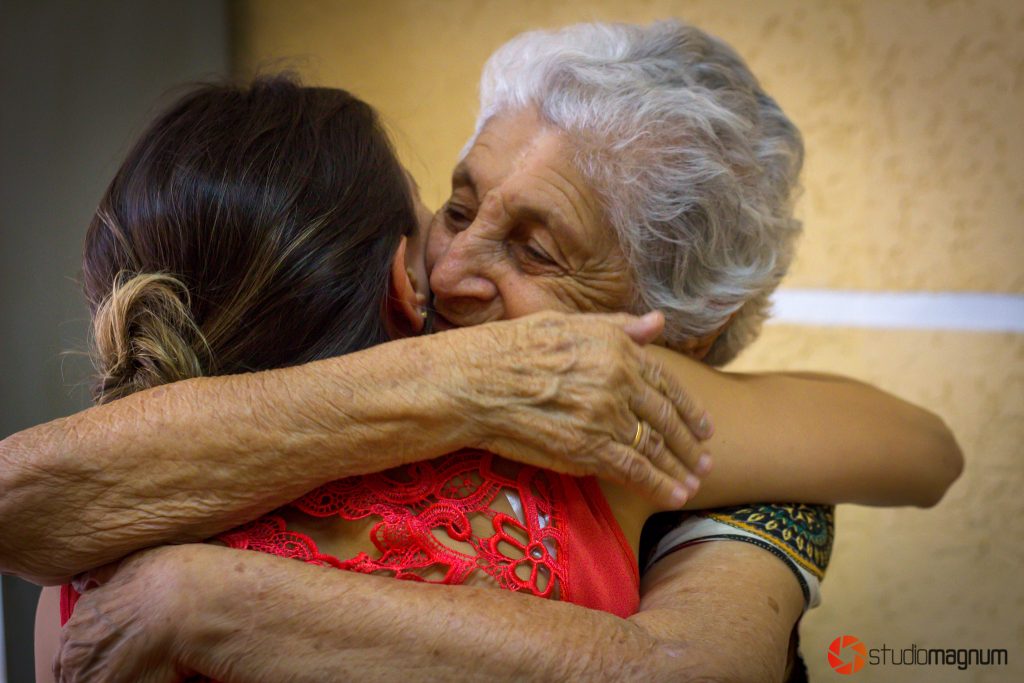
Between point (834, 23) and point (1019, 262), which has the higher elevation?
point (834, 23)

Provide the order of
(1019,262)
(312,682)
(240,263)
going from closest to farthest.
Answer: (312,682)
(240,263)
(1019,262)

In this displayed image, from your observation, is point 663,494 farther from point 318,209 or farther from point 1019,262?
point 1019,262

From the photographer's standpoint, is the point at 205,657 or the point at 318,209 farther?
the point at 318,209

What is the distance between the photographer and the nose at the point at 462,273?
1557 millimetres

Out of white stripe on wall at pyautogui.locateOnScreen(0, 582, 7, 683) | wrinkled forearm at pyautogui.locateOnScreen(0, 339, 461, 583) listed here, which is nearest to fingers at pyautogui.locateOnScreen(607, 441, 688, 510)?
wrinkled forearm at pyautogui.locateOnScreen(0, 339, 461, 583)

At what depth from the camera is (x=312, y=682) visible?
3.50ft

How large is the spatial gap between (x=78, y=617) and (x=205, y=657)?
6.9 inches

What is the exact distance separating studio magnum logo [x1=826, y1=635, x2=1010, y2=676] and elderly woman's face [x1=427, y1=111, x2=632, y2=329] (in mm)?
1615

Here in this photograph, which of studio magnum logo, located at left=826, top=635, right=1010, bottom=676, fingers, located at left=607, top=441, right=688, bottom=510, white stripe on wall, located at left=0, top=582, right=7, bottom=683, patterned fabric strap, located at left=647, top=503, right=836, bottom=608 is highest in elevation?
fingers, located at left=607, top=441, right=688, bottom=510

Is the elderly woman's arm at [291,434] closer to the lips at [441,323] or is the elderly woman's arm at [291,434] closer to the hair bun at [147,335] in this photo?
the hair bun at [147,335]

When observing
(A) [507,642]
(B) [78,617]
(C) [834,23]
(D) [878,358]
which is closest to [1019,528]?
(D) [878,358]

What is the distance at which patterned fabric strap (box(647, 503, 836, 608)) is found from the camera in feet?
5.01

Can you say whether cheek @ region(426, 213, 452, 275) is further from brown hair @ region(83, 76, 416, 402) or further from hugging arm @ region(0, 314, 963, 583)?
hugging arm @ region(0, 314, 963, 583)

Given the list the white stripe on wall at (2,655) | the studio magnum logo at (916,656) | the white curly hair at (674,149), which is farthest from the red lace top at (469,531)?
the studio magnum logo at (916,656)
